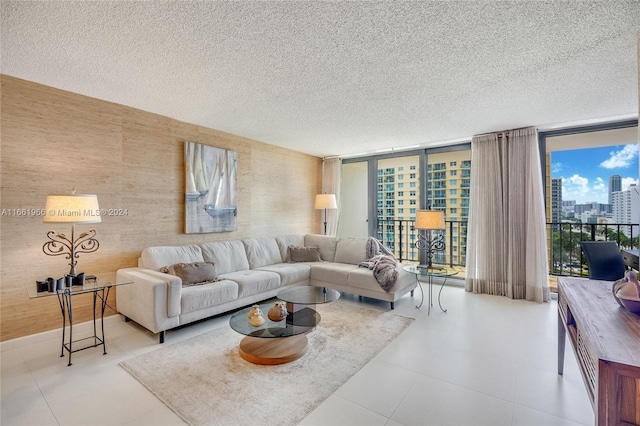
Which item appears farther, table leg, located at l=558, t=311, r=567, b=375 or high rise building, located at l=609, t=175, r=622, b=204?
high rise building, located at l=609, t=175, r=622, b=204

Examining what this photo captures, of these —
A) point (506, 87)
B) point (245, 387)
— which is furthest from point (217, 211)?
point (506, 87)

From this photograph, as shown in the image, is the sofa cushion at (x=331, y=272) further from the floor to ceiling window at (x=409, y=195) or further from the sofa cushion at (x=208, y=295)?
the floor to ceiling window at (x=409, y=195)

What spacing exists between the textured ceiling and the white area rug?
2.49 m

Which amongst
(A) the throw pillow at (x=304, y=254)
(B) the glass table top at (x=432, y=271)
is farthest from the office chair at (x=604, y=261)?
(A) the throw pillow at (x=304, y=254)

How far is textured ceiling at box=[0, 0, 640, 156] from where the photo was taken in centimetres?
182

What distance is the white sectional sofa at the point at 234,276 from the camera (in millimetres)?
2859

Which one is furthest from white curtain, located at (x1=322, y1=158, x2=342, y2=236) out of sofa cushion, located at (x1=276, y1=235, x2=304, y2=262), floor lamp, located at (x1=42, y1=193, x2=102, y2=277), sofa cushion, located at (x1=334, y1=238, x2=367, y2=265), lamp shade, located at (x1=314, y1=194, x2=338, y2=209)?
floor lamp, located at (x1=42, y1=193, x2=102, y2=277)

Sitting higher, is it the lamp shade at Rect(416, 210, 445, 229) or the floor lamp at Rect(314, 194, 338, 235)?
the floor lamp at Rect(314, 194, 338, 235)

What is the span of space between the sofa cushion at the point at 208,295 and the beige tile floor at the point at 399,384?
284mm

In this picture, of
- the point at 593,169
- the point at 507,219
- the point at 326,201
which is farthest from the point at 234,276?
the point at 593,169

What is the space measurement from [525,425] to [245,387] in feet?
5.86

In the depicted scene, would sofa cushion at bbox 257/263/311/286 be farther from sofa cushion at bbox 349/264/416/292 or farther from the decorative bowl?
the decorative bowl

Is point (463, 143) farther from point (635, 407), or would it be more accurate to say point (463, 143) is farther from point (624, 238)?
point (635, 407)

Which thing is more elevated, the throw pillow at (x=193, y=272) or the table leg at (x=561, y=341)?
the throw pillow at (x=193, y=272)
